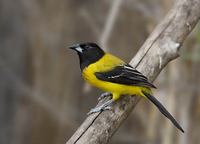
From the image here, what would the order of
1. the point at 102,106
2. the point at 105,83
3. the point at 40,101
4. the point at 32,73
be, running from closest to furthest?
the point at 102,106 < the point at 105,83 < the point at 40,101 < the point at 32,73

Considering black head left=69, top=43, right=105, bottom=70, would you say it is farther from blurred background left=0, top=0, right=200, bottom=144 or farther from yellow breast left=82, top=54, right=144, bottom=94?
blurred background left=0, top=0, right=200, bottom=144

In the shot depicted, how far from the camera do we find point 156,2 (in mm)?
4688

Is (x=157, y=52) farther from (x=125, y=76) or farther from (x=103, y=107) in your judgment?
(x=103, y=107)

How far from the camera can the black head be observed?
12.0 ft

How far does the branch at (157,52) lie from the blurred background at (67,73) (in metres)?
0.70

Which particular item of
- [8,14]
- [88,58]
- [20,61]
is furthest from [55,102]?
[88,58]

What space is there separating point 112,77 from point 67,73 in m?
2.22

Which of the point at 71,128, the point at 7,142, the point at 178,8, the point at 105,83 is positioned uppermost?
the point at 178,8

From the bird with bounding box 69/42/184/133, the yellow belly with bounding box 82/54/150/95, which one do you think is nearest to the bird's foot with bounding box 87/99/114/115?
the bird with bounding box 69/42/184/133

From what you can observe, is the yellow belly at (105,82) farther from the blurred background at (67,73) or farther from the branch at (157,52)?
the blurred background at (67,73)

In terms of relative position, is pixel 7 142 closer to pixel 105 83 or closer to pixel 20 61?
pixel 20 61

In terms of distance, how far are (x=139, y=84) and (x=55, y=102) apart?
2399 millimetres

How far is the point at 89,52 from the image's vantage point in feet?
12.0

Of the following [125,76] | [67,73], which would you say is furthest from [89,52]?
[67,73]
